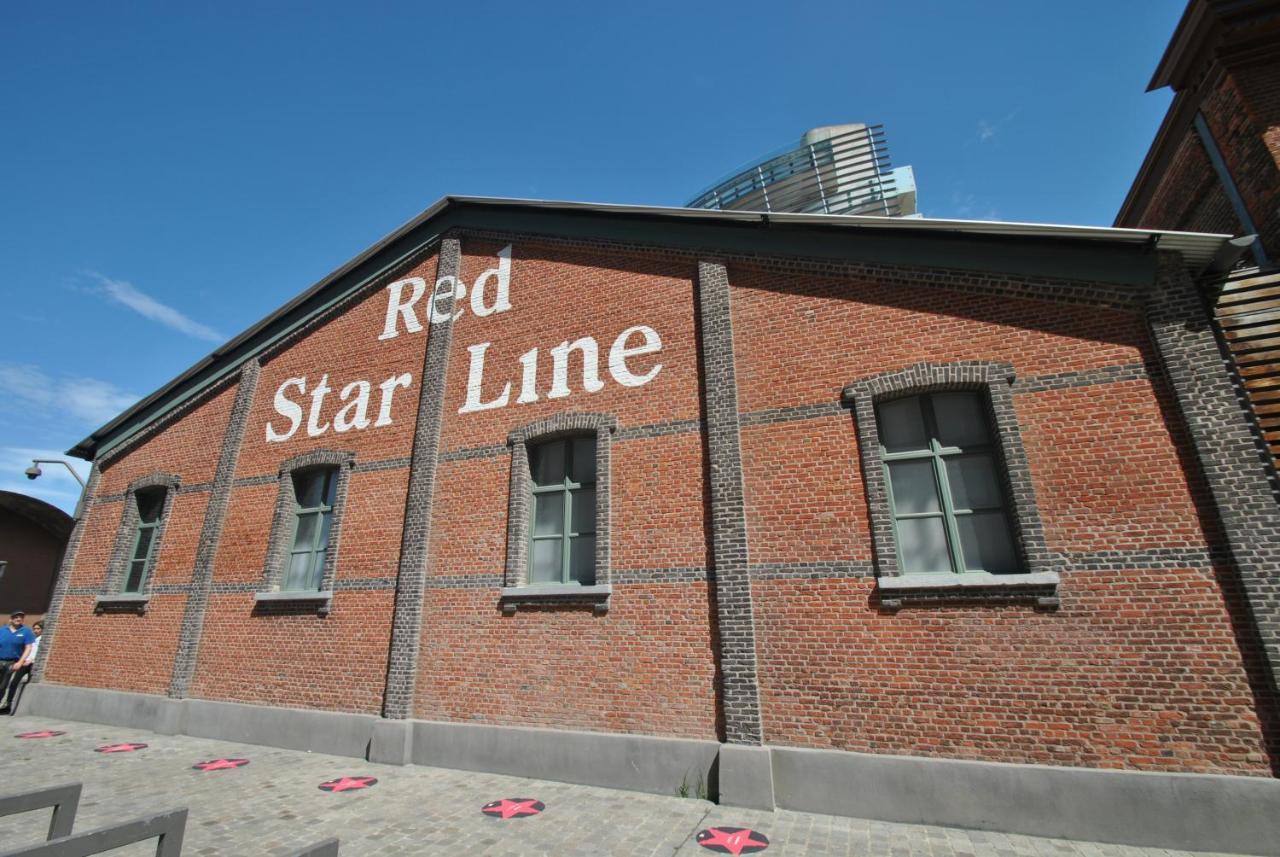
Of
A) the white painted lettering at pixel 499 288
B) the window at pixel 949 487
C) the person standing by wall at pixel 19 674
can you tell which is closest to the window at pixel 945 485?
the window at pixel 949 487

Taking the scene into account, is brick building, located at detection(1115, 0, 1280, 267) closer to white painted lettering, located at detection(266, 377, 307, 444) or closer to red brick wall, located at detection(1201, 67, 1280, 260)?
red brick wall, located at detection(1201, 67, 1280, 260)

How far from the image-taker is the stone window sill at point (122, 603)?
437 inches

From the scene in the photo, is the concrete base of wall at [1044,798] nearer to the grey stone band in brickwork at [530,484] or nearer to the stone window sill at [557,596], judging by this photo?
the stone window sill at [557,596]

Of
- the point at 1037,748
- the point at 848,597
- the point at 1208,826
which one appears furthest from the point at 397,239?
the point at 1208,826

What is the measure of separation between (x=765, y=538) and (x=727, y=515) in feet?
1.70

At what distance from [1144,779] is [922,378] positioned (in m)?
4.16

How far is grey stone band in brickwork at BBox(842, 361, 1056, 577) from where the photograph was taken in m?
6.02

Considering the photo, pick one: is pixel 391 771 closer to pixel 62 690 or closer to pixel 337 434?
pixel 337 434

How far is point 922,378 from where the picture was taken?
6.78m

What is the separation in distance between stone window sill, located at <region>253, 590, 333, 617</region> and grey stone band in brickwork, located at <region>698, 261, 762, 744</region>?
20.9 feet

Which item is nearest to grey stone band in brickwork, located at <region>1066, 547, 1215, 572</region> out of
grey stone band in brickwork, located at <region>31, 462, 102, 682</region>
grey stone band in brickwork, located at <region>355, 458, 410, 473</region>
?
grey stone band in brickwork, located at <region>355, 458, 410, 473</region>

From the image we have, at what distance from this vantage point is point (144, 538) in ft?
39.9

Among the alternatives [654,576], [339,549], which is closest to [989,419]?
[654,576]

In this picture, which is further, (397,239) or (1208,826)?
(397,239)
